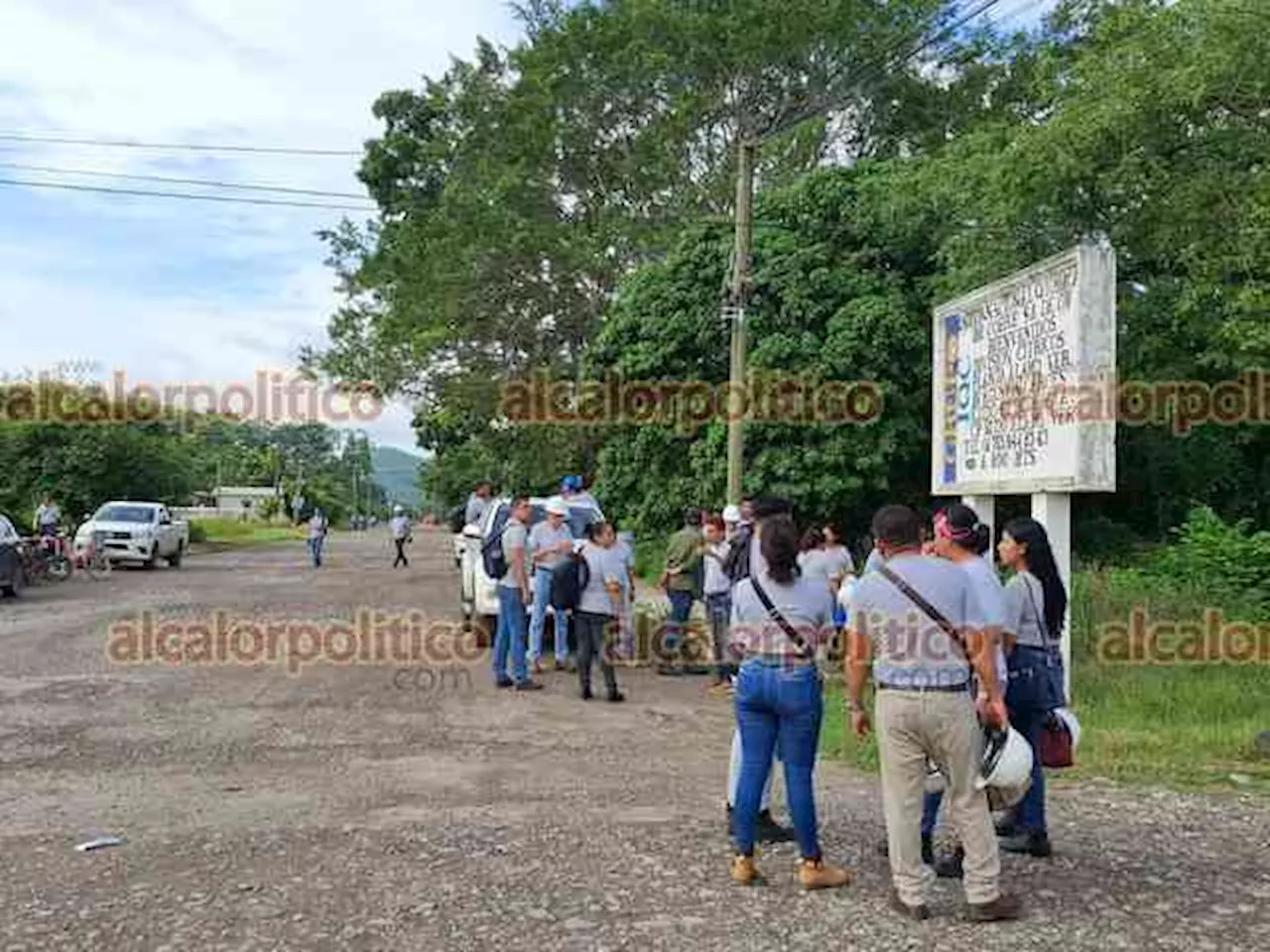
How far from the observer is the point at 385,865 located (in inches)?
242

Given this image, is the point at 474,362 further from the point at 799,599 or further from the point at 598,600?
the point at 799,599

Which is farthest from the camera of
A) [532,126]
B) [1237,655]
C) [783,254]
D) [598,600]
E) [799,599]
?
[532,126]

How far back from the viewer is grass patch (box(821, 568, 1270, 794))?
8898mm

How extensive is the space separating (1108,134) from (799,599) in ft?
47.3

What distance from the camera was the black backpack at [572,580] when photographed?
1166 cm

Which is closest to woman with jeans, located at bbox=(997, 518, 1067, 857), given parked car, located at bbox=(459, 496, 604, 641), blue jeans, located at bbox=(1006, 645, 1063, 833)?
blue jeans, located at bbox=(1006, 645, 1063, 833)

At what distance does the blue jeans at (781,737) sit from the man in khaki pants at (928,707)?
41 cm

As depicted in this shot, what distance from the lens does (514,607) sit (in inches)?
466

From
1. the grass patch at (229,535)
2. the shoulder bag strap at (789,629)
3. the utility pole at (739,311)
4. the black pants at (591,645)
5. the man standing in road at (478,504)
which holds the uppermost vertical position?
the utility pole at (739,311)

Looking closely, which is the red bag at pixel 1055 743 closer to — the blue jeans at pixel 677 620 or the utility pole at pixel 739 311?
the blue jeans at pixel 677 620

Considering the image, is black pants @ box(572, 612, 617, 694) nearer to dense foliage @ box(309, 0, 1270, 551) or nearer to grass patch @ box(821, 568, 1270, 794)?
grass patch @ box(821, 568, 1270, 794)

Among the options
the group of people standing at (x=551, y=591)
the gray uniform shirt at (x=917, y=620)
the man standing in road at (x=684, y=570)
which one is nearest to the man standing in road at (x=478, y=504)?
the man standing in road at (x=684, y=570)

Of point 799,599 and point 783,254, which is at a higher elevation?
point 783,254

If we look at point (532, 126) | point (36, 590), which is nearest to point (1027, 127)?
point (532, 126)
